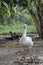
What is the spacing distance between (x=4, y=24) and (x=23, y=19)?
77.1 inches

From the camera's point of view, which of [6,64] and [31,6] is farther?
[31,6]

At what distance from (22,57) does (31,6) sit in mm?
4992

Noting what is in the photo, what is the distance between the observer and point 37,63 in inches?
244

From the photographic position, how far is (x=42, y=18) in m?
11.9

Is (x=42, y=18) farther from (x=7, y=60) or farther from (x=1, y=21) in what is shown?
(x=1, y=21)

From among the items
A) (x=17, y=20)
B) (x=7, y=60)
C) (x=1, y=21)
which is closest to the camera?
(x=7, y=60)

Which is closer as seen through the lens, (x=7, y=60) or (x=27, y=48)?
(x=7, y=60)

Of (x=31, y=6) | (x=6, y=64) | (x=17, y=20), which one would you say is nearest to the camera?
(x=6, y=64)

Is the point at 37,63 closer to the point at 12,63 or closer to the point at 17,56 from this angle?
the point at 12,63

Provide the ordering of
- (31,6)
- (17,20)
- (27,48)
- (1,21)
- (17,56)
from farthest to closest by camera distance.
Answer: (17,20) < (1,21) < (31,6) < (27,48) < (17,56)

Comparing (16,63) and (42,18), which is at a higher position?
(42,18)

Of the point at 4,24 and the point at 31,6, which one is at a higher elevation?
the point at 31,6

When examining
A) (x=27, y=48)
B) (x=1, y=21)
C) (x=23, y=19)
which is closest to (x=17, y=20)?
(x=23, y=19)

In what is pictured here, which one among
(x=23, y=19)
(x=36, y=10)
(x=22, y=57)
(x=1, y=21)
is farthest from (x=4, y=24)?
(x=22, y=57)
